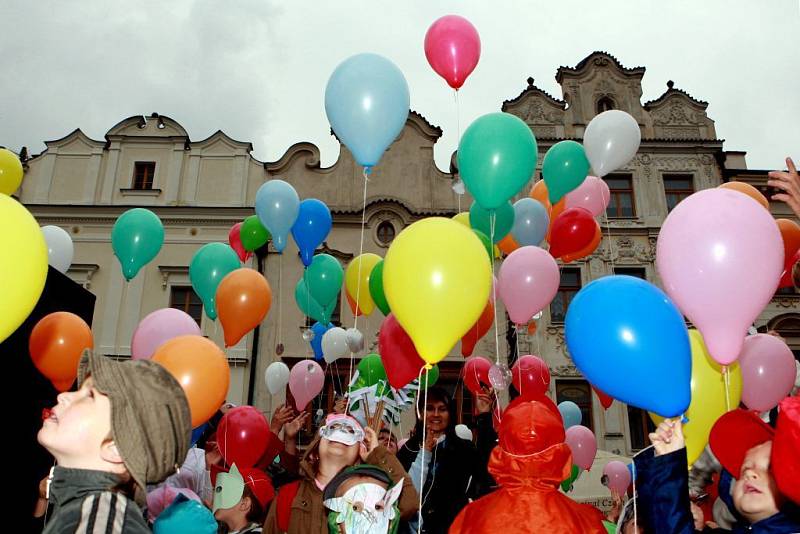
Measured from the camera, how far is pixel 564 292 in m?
14.5

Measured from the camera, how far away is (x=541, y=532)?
7.78 feet

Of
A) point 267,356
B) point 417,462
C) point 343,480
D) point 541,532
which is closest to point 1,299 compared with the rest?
point 343,480

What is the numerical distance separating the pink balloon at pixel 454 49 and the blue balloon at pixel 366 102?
695 mm

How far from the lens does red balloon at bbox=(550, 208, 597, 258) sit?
665 centimetres

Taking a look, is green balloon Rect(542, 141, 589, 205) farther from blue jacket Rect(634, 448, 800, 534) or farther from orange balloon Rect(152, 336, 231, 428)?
blue jacket Rect(634, 448, 800, 534)

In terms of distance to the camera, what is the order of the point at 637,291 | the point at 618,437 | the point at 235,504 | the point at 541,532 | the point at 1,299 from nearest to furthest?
1. the point at 541,532
2. the point at 1,299
3. the point at 637,291
4. the point at 235,504
5. the point at 618,437

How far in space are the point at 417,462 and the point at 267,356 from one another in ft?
31.8

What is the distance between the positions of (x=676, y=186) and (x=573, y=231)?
10.4 metres

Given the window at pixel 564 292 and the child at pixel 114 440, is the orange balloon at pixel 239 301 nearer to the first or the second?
the child at pixel 114 440

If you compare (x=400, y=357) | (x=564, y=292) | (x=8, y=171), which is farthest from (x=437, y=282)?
(x=564, y=292)

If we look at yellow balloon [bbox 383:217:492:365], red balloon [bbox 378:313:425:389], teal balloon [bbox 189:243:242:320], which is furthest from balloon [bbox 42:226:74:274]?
yellow balloon [bbox 383:217:492:365]

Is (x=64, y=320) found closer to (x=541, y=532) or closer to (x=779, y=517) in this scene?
(x=541, y=532)

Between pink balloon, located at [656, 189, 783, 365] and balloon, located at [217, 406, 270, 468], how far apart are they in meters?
3.23

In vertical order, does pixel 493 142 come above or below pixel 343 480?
above
